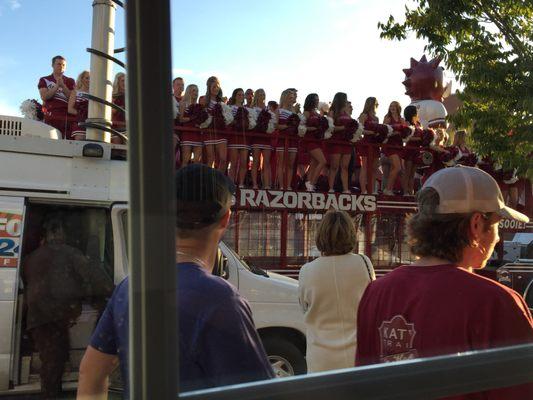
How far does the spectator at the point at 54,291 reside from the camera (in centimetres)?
347

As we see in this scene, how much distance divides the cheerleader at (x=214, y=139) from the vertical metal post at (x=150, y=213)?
1.49 feet

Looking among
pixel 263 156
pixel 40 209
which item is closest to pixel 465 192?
pixel 40 209

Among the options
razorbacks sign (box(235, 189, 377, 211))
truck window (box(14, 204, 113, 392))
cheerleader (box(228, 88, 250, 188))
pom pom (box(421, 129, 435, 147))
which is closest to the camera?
truck window (box(14, 204, 113, 392))

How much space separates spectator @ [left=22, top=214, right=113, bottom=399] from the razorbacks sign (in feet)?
4.53

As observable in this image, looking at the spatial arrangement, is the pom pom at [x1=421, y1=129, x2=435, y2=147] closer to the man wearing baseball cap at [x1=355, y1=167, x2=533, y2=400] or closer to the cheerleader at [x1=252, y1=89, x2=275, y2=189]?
the cheerleader at [x1=252, y1=89, x2=275, y2=189]

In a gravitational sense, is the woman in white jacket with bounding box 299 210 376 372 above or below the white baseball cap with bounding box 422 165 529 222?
below

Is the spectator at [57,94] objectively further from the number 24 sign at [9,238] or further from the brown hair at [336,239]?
the brown hair at [336,239]

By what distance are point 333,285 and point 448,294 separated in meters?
1.49

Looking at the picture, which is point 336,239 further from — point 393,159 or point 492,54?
point 393,159

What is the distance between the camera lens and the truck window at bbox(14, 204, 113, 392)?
3.43 metres

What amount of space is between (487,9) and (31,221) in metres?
3.06

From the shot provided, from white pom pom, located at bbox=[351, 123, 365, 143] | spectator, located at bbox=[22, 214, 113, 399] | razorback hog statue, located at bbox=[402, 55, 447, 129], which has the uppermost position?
white pom pom, located at bbox=[351, 123, 365, 143]

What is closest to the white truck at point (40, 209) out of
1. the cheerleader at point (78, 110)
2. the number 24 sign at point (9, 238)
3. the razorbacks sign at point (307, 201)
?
the number 24 sign at point (9, 238)

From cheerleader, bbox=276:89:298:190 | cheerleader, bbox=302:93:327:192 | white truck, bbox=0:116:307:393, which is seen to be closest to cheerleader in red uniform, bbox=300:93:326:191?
cheerleader, bbox=302:93:327:192
